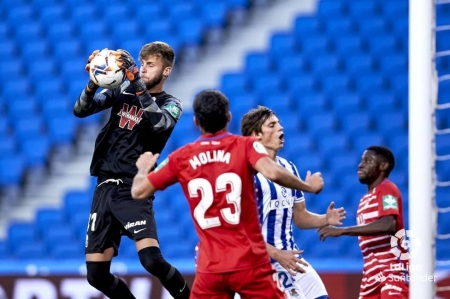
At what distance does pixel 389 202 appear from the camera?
6.02 m

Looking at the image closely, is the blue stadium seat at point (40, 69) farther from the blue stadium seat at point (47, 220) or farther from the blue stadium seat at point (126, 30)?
the blue stadium seat at point (47, 220)

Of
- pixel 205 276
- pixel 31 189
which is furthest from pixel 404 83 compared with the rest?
pixel 205 276

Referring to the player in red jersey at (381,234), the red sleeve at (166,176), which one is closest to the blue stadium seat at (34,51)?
the player in red jersey at (381,234)

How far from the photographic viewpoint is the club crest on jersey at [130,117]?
605cm

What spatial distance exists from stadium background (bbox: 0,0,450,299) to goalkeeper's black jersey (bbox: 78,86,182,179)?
3160 millimetres

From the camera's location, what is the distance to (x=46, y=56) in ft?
47.7

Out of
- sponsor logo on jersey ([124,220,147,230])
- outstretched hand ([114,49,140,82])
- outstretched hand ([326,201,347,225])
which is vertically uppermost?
outstretched hand ([114,49,140,82])

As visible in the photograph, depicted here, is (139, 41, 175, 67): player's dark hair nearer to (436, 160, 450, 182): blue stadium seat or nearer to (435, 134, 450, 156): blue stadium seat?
(436, 160, 450, 182): blue stadium seat

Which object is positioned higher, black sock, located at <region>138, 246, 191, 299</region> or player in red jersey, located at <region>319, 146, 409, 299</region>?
player in red jersey, located at <region>319, 146, 409, 299</region>

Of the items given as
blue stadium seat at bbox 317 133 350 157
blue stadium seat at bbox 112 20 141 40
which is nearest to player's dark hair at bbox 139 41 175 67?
blue stadium seat at bbox 317 133 350 157

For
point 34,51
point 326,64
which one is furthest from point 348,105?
point 34,51

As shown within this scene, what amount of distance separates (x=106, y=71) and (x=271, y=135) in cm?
132

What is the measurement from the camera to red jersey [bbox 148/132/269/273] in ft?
15.9

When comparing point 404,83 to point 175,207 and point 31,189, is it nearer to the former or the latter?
point 175,207
